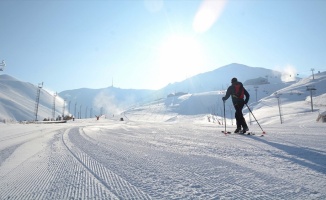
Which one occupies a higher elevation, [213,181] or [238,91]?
[238,91]

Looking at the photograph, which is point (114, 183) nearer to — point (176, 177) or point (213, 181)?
point (176, 177)

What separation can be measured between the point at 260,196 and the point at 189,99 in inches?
6763

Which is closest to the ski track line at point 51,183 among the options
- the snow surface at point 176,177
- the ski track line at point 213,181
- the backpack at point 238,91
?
the snow surface at point 176,177

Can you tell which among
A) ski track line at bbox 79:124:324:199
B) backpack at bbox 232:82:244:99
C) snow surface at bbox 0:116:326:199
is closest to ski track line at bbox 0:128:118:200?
snow surface at bbox 0:116:326:199

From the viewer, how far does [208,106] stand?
160m

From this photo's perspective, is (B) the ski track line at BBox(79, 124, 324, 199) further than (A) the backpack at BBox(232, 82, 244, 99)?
No

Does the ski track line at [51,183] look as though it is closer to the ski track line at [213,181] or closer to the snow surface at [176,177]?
the snow surface at [176,177]

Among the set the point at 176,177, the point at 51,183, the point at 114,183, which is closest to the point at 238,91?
the point at 176,177

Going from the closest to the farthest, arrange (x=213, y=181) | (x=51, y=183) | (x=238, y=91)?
(x=213, y=181)
(x=51, y=183)
(x=238, y=91)

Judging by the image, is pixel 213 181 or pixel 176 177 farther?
pixel 176 177

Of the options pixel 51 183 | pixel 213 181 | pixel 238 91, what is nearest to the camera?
pixel 213 181

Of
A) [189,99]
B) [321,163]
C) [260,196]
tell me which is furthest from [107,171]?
[189,99]

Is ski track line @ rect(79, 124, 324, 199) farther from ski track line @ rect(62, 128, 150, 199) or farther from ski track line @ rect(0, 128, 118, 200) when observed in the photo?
ski track line @ rect(0, 128, 118, 200)

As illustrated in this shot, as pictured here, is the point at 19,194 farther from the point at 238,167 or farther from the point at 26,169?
the point at 238,167
